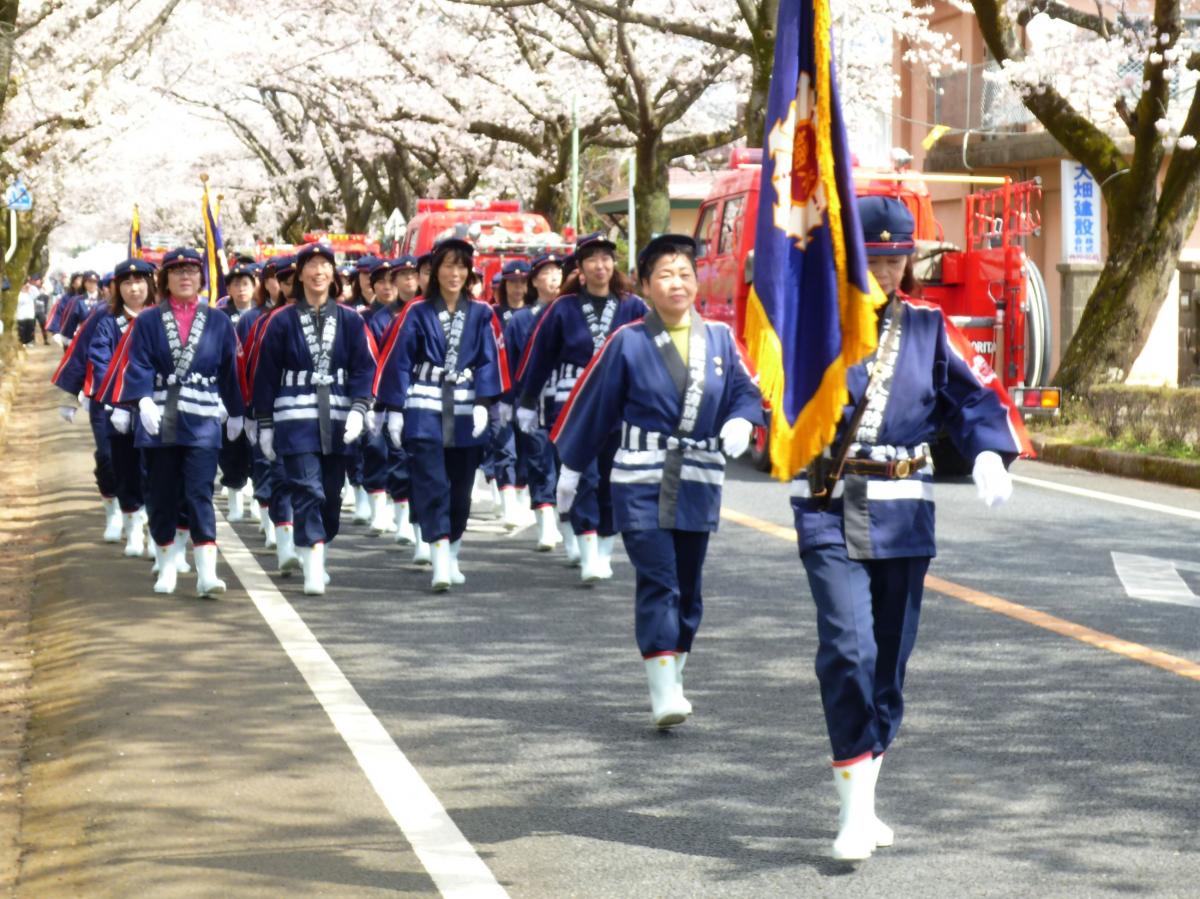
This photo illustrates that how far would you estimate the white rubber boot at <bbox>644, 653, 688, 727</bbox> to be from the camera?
6.80 meters

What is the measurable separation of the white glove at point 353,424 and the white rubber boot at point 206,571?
0.91 meters

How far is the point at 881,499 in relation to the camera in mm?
5367

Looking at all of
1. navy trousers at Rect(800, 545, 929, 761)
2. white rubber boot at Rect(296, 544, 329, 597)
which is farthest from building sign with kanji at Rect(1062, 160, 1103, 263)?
navy trousers at Rect(800, 545, 929, 761)

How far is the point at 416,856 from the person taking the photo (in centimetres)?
539

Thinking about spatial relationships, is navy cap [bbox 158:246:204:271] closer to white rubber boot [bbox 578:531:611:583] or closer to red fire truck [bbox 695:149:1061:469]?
white rubber boot [bbox 578:531:611:583]

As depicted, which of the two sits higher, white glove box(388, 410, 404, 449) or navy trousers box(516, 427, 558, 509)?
white glove box(388, 410, 404, 449)

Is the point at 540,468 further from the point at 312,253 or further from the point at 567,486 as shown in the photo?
the point at 567,486

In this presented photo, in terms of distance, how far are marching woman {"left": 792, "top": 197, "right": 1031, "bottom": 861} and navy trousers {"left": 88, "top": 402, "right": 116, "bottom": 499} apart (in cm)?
768

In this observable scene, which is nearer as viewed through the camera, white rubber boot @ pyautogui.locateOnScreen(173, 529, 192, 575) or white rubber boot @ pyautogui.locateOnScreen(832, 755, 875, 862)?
white rubber boot @ pyautogui.locateOnScreen(832, 755, 875, 862)

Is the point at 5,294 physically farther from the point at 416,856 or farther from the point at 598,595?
the point at 416,856

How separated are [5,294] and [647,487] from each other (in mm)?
40431

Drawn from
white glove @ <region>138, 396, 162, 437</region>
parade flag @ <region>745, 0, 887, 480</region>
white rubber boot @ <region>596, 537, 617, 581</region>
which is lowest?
white rubber boot @ <region>596, 537, 617, 581</region>

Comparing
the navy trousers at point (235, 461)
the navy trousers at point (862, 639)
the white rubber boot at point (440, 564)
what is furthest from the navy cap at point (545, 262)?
the navy trousers at point (862, 639)

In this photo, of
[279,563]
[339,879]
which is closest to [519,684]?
[339,879]
